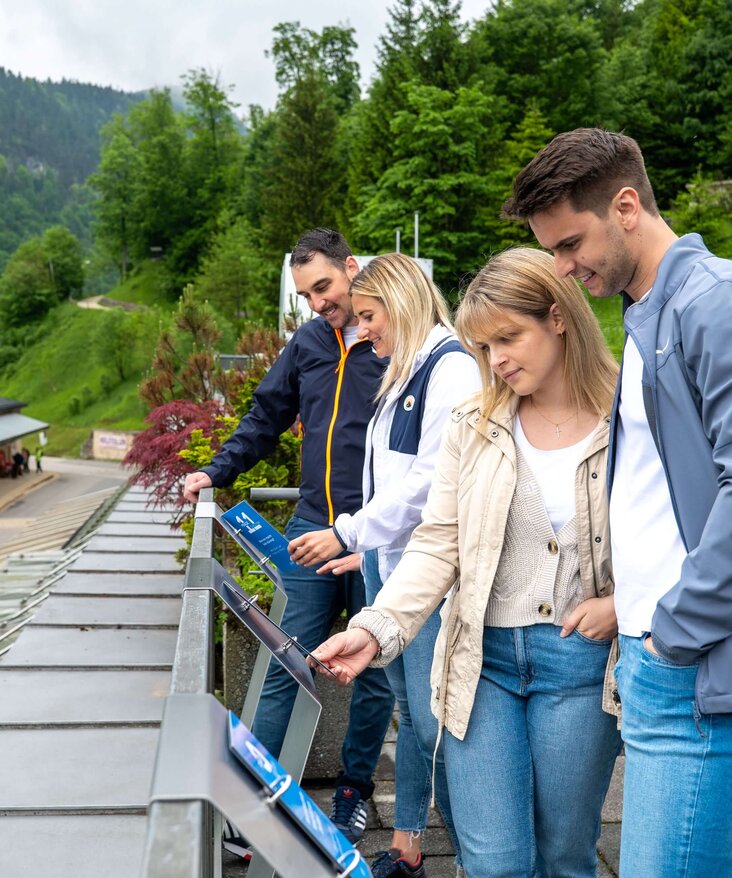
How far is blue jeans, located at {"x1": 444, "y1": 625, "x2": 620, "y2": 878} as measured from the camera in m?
2.09

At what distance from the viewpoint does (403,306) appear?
2.89 m

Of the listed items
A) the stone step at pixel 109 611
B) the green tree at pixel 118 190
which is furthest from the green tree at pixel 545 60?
the green tree at pixel 118 190

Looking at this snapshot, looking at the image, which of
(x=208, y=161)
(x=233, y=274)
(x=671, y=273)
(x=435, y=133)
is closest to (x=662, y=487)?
(x=671, y=273)

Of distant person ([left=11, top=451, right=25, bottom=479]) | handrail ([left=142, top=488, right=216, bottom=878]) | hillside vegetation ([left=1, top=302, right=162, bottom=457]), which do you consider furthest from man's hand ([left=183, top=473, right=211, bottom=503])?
hillside vegetation ([left=1, top=302, right=162, bottom=457])

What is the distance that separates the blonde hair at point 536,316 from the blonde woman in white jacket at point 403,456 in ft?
1.63

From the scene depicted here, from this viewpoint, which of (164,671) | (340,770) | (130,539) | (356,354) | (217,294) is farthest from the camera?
(217,294)

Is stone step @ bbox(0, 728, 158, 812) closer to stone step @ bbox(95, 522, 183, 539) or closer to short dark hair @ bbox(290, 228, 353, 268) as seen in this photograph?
short dark hair @ bbox(290, 228, 353, 268)

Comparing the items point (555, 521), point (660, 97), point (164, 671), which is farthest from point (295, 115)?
point (555, 521)

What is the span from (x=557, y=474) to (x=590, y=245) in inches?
21.7

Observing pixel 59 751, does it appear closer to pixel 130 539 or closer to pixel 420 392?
pixel 420 392

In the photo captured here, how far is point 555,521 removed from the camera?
2.13 metres

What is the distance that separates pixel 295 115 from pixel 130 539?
1681 inches

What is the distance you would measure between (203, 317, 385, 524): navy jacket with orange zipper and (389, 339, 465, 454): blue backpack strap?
0.54 metres

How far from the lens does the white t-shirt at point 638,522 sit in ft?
5.70
